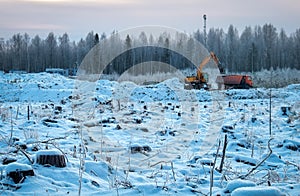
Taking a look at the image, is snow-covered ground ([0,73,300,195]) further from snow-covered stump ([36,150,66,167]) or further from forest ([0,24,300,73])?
forest ([0,24,300,73])

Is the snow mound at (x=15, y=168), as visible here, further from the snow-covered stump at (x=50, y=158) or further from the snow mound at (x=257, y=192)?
the snow mound at (x=257, y=192)

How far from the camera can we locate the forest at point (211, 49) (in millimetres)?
55594

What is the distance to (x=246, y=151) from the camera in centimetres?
707

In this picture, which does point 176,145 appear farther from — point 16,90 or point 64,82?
point 64,82

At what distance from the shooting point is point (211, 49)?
64.8 meters

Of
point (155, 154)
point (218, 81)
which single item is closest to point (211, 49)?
point (218, 81)

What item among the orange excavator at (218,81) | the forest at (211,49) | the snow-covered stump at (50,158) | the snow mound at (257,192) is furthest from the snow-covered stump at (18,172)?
the forest at (211,49)

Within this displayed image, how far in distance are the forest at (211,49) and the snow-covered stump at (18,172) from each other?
155 ft

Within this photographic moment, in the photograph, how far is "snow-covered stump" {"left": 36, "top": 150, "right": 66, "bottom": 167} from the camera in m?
4.23

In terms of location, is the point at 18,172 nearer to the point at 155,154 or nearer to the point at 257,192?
the point at 257,192

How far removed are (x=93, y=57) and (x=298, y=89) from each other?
31.2m

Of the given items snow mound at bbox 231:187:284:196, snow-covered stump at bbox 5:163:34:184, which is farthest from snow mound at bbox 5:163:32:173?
snow mound at bbox 231:187:284:196

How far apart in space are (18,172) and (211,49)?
208 ft

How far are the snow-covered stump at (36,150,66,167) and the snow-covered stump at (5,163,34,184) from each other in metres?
0.40
